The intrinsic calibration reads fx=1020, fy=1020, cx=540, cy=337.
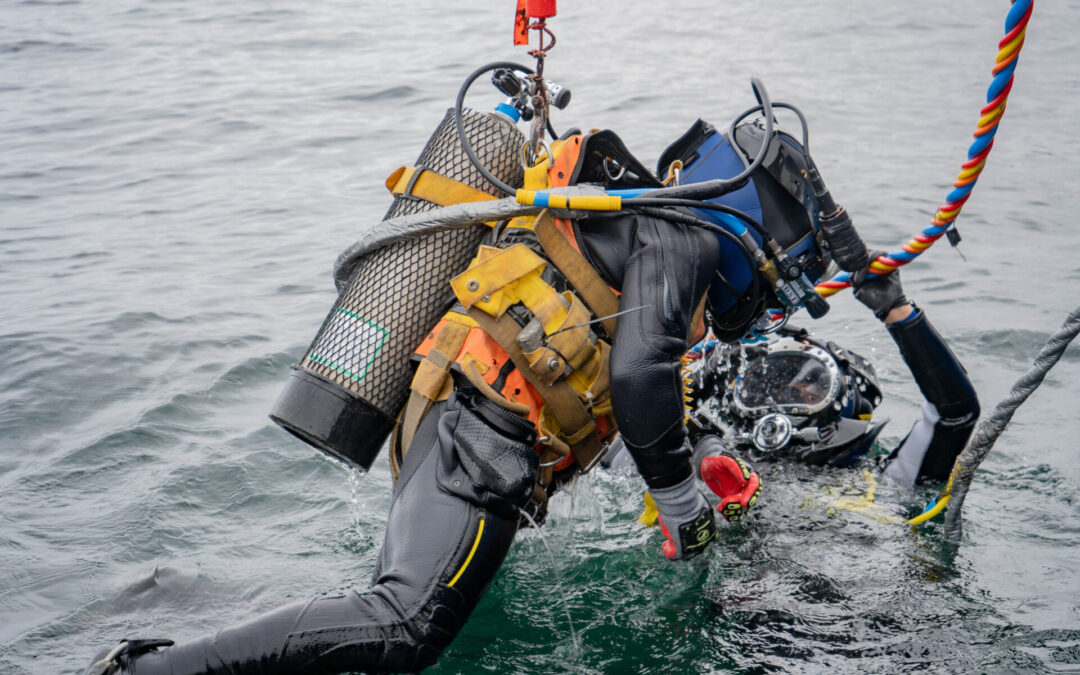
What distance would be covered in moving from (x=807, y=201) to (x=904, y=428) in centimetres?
252

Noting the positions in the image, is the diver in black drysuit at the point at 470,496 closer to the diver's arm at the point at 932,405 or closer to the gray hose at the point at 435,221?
the gray hose at the point at 435,221

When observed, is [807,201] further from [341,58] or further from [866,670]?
[341,58]

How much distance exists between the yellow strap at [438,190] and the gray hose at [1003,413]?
1.99 meters

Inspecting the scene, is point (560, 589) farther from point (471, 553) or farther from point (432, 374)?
point (432, 374)

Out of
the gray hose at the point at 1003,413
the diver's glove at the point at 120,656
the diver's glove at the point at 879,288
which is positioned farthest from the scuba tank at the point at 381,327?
the gray hose at the point at 1003,413

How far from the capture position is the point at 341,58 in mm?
13578

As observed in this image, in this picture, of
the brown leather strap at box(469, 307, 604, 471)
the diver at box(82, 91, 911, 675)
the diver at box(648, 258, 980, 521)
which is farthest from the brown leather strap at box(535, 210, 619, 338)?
the diver at box(648, 258, 980, 521)

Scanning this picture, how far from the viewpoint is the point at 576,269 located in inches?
143

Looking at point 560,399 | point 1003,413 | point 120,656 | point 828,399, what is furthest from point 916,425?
point 120,656

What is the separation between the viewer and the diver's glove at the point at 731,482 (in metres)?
3.91

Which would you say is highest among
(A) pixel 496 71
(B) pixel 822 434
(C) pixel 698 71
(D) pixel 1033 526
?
(A) pixel 496 71

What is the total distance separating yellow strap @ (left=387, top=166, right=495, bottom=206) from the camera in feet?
12.4

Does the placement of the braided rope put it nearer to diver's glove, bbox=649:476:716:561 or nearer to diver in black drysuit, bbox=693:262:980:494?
diver in black drysuit, bbox=693:262:980:494

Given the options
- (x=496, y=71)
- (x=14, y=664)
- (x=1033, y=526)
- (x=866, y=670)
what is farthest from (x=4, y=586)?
(x=1033, y=526)
